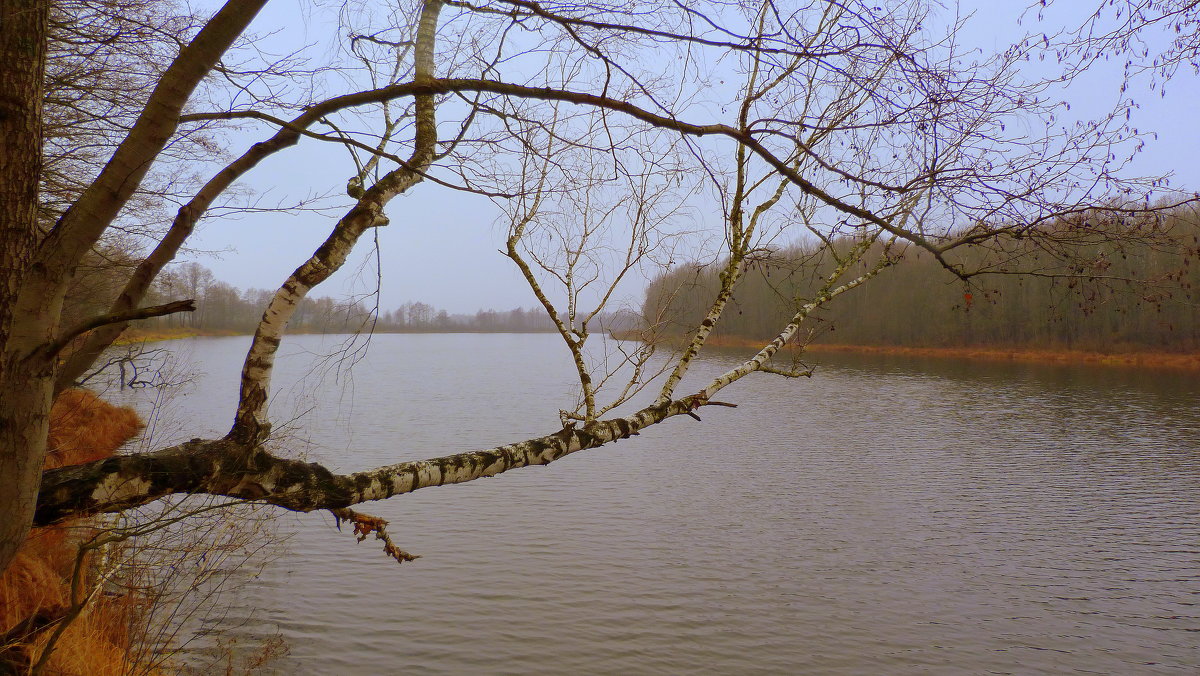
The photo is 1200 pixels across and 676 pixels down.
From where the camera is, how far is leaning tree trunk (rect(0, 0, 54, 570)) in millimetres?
2279

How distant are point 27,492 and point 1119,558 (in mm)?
13057

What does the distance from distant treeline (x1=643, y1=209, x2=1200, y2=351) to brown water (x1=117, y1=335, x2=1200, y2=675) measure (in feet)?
9.32

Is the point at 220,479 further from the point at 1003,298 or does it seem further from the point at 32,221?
the point at 1003,298

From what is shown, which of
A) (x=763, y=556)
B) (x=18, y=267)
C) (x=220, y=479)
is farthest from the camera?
(x=763, y=556)

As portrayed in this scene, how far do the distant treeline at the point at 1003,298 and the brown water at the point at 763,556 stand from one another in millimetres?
2840

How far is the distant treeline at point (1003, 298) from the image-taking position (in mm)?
3348

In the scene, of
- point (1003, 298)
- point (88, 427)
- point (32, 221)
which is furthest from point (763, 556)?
point (1003, 298)

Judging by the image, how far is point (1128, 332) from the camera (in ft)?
129

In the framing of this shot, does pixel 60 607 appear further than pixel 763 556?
No

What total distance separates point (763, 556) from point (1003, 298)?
30.3 meters

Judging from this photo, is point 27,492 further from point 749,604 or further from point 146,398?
point 146,398

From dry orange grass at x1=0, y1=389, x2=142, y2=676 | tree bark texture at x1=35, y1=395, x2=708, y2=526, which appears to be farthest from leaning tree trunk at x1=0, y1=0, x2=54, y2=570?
dry orange grass at x1=0, y1=389, x2=142, y2=676

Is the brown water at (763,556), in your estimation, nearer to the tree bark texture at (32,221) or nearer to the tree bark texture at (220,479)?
the tree bark texture at (220,479)

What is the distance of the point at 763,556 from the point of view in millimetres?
11125
